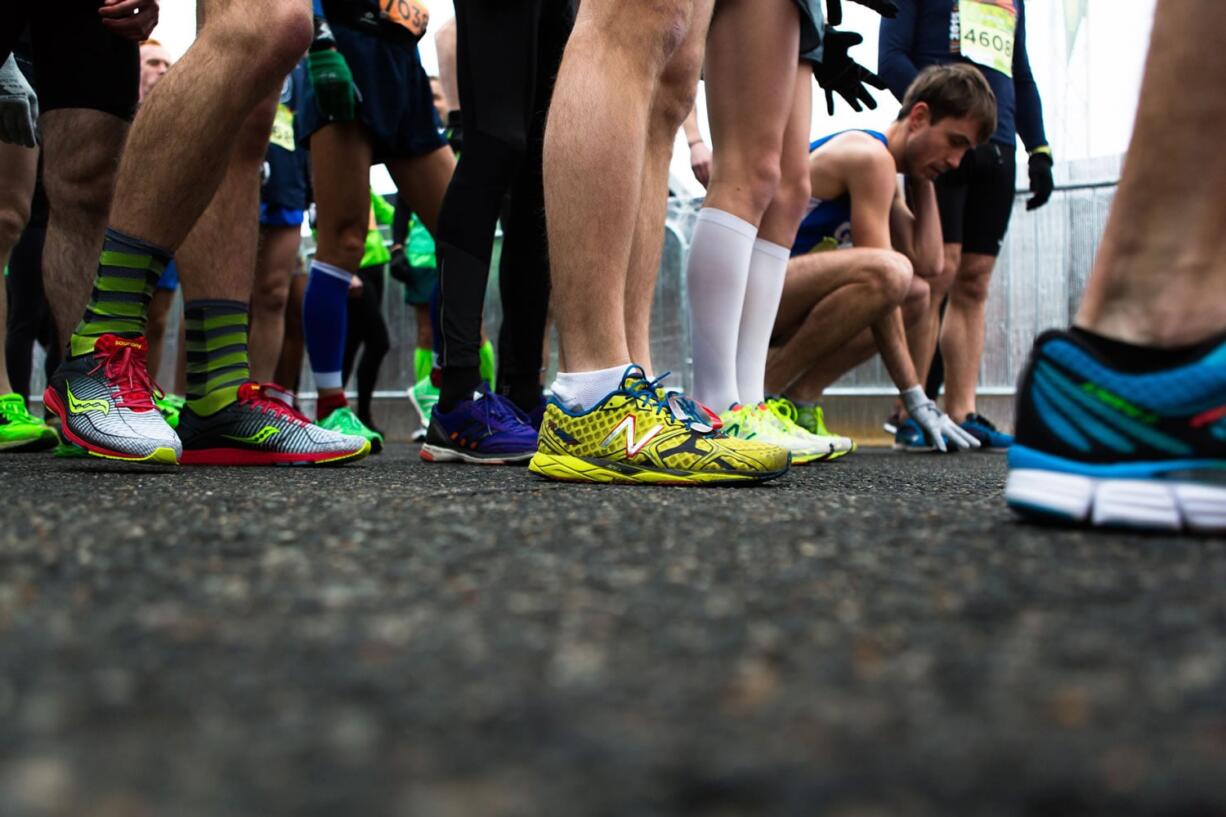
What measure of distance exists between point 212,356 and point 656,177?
0.76 metres

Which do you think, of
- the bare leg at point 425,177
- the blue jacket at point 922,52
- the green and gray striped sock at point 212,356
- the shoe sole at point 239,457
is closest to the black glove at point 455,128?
the bare leg at point 425,177

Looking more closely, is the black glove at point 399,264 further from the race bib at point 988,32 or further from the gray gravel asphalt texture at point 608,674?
the gray gravel asphalt texture at point 608,674

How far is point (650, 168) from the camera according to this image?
65.6 inches

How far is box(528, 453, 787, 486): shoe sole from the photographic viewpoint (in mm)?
1209

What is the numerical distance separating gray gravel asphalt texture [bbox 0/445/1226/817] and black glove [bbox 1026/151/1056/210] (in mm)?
3434

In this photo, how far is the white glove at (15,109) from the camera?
6.19ft

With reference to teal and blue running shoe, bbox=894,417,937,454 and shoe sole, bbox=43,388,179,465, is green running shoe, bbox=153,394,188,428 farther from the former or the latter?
teal and blue running shoe, bbox=894,417,937,454

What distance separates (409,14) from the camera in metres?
2.42

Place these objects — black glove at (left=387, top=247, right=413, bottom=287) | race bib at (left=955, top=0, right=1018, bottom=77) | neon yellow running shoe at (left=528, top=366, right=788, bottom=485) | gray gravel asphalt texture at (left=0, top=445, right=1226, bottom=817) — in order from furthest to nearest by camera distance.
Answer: black glove at (left=387, top=247, right=413, bottom=287)
race bib at (left=955, top=0, right=1018, bottom=77)
neon yellow running shoe at (left=528, top=366, right=788, bottom=485)
gray gravel asphalt texture at (left=0, top=445, right=1226, bottom=817)

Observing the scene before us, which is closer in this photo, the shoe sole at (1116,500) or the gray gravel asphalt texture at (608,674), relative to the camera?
the gray gravel asphalt texture at (608,674)

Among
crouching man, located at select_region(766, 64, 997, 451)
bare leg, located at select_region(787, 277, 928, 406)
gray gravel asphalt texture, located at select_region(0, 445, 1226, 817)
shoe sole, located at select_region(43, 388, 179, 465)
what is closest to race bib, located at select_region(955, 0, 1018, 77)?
crouching man, located at select_region(766, 64, 997, 451)

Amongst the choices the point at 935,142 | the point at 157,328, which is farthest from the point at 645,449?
the point at 157,328

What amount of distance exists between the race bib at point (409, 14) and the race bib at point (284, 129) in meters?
0.97

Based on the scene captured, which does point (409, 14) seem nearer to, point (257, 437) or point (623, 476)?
point (257, 437)
